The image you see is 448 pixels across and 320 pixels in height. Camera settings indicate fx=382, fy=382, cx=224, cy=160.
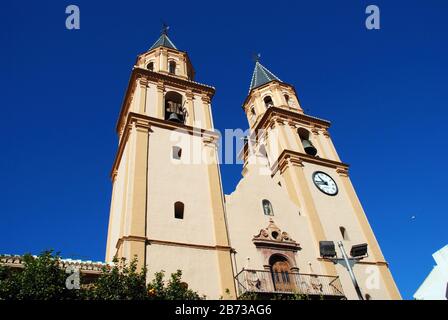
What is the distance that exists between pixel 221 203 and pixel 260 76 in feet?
59.4

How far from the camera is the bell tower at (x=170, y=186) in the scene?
608 inches

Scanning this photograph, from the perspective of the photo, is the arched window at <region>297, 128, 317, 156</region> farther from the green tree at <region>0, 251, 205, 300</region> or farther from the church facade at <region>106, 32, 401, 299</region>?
the green tree at <region>0, 251, 205, 300</region>

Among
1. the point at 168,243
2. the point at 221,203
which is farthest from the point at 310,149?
the point at 168,243

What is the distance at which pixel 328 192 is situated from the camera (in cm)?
2362

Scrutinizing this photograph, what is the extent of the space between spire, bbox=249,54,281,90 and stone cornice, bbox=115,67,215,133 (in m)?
8.05

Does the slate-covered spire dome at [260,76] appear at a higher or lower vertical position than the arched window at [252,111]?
higher

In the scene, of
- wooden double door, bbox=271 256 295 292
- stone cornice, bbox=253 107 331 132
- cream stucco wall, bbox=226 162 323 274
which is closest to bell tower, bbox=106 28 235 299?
cream stucco wall, bbox=226 162 323 274

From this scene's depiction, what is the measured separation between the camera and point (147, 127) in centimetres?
2025

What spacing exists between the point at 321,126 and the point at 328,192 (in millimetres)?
7013

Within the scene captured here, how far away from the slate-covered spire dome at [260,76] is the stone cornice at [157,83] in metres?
8.05

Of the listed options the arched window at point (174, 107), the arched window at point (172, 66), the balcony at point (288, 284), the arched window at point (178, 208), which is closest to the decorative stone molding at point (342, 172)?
the balcony at point (288, 284)

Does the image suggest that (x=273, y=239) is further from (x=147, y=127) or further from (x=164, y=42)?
(x=164, y=42)

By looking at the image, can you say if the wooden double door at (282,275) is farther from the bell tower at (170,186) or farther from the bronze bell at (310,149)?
the bronze bell at (310,149)
